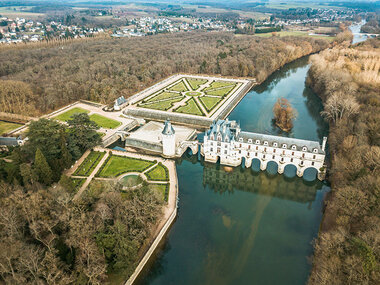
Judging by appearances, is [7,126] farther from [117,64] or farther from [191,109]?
[191,109]

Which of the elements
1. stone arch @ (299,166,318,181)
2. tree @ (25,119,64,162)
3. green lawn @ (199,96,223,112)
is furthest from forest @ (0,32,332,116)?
stone arch @ (299,166,318,181)

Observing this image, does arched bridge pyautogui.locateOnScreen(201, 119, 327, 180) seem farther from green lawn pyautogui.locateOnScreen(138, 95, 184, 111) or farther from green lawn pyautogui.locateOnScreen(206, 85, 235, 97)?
green lawn pyautogui.locateOnScreen(206, 85, 235, 97)

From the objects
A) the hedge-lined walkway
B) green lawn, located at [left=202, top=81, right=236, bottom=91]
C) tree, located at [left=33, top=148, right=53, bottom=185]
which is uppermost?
tree, located at [left=33, top=148, right=53, bottom=185]

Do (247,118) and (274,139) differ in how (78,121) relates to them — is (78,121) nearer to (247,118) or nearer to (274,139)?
(274,139)

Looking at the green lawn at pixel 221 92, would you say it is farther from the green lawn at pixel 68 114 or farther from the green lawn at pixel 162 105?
the green lawn at pixel 68 114

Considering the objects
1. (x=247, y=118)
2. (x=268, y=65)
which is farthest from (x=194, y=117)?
(x=268, y=65)

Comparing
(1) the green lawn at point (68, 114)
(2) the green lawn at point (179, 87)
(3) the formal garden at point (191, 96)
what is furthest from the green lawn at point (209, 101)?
(1) the green lawn at point (68, 114)
